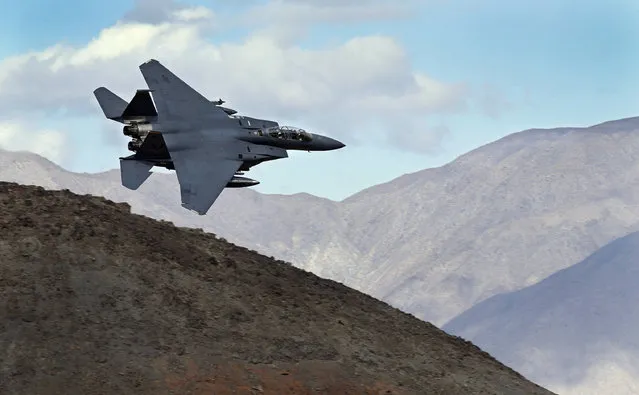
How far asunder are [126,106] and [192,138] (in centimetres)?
383

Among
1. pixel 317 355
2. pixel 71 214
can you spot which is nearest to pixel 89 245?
pixel 71 214

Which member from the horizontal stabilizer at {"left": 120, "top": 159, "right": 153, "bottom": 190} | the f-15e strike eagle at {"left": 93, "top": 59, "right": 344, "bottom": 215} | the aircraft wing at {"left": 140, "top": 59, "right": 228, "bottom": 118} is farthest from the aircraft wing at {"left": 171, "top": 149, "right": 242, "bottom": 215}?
the aircraft wing at {"left": 140, "top": 59, "right": 228, "bottom": 118}

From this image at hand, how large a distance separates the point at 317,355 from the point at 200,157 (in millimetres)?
11557

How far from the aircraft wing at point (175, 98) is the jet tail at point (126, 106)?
1.55 m

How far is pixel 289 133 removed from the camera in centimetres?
5762

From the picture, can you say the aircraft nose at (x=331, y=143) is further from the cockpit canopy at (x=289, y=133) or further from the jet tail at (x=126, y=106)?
the jet tail at (x=126, y=106)

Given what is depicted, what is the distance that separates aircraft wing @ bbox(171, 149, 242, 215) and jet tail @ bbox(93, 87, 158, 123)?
241 centimetres

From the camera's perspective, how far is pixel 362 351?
52.0 metres

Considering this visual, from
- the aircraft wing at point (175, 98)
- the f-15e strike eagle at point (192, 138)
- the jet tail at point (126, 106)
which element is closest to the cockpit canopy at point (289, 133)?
the f-15e strike eagle at point (192, 138)

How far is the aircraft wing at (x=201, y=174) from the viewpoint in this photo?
53.4 m

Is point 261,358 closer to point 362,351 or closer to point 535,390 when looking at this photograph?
point 362,351

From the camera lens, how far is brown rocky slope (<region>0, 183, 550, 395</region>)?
151 ft

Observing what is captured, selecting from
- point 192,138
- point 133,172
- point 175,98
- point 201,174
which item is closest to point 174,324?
point 133,172

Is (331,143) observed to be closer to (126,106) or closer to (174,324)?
(126,106)
